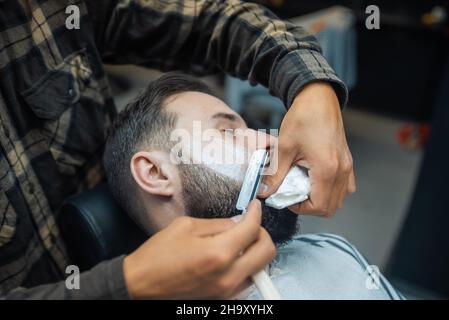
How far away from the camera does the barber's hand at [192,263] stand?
23.5 inches

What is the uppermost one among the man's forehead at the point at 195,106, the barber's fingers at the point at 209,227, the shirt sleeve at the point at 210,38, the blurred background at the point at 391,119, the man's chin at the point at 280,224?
the shirt sleeve at the point at 210,38

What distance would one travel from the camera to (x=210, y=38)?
106 centimetres

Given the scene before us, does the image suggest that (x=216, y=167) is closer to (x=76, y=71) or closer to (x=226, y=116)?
(x=226, y=116)

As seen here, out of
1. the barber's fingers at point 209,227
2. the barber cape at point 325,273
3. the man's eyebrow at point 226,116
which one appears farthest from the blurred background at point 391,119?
the barber's fingers at point 209,227

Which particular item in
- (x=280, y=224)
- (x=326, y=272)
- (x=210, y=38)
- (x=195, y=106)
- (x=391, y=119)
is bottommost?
(x=391, y=119)

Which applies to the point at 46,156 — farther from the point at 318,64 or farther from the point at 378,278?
the point at 378,278

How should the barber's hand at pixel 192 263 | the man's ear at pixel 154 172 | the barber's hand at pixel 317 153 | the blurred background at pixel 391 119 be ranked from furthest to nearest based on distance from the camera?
the blurred background at pixel 391 119 → the man's ear at pixel 154 172 → the barber's hand at pixel 317 153 → the barber's hand at pixel 192 263

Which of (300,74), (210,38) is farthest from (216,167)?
(210,38)

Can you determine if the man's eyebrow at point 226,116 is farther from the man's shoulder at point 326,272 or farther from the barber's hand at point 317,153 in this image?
the man's shoulder at point 326,272

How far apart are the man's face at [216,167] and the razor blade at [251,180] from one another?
0.03m

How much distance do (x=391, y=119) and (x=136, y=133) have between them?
8.98 ft

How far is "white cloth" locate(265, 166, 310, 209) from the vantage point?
2.61 feet

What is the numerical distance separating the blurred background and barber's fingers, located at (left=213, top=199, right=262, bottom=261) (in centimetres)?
66
